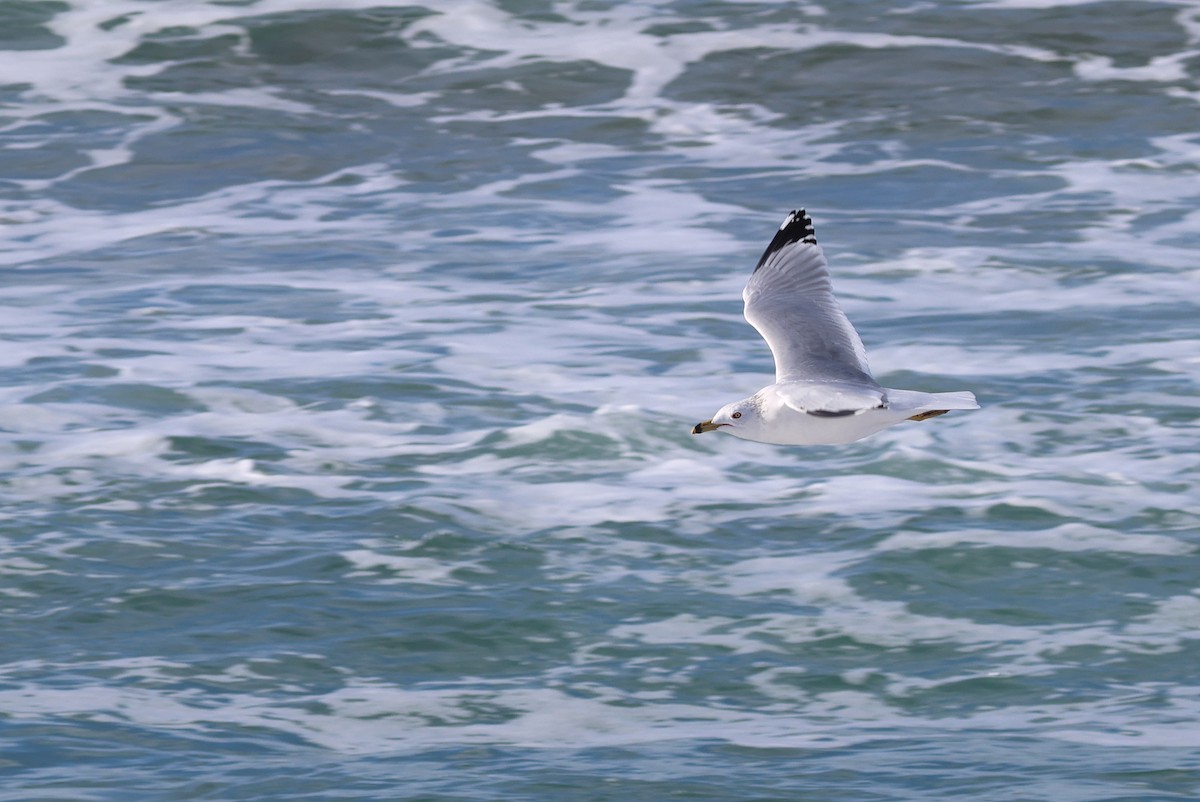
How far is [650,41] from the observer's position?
19688 mm

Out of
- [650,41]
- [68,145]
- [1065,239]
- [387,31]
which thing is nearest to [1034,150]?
[1065,239]

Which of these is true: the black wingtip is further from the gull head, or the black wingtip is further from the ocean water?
the ocean water

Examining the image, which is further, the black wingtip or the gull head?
the black wingtip

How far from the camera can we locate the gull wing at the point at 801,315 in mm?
7738

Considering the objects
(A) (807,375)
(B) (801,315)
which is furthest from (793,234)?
(A) (807,375)

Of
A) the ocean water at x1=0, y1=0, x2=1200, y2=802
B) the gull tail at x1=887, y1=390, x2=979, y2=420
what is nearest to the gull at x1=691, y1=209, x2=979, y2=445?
the gull tail at x1=887, y1=390, x2=979, y2=420

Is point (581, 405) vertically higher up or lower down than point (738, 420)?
higher up

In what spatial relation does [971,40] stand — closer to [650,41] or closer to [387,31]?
[650,41]

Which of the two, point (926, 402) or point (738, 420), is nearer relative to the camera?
point (926, 402)

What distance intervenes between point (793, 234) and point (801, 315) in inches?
19.4

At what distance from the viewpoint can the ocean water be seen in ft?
24.4

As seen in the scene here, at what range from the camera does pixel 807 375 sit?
7.63 metres

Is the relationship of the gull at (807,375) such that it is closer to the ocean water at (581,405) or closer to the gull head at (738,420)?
the gull head at (738,420)

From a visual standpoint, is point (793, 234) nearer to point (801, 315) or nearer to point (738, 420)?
point (801, 315)
